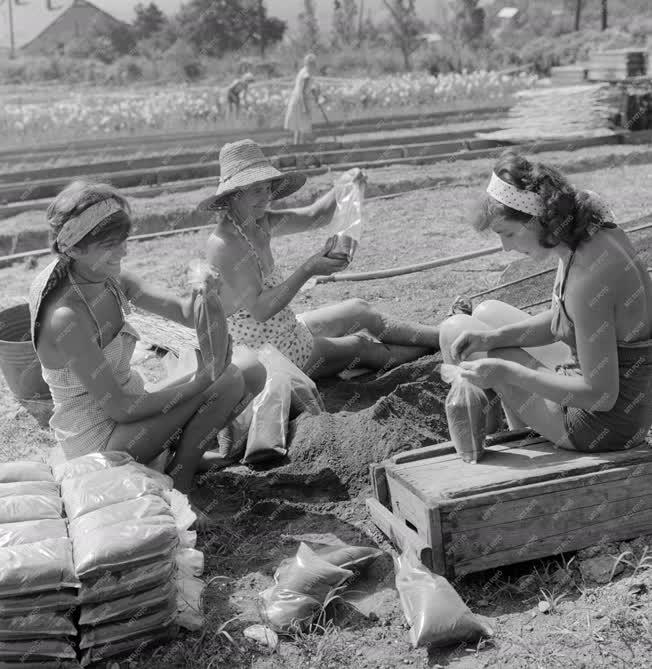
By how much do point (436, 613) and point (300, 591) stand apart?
451mm

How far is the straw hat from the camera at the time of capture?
4.24 m

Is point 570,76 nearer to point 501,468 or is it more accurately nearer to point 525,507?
point 501,468

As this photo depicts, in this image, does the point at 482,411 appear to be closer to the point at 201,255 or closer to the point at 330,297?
the point at 330,297

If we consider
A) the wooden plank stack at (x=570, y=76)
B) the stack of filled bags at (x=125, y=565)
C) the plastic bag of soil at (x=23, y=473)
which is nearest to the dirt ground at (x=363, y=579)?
the stack of filled bags at (x=125, y=565)

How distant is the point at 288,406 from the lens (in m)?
4.00

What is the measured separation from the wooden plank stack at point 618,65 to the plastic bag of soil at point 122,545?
19359 mm

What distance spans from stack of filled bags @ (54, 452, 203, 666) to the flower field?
16.8m

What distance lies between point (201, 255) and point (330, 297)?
7.84 ft

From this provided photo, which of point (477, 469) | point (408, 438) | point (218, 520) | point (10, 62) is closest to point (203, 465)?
point (218, 520)

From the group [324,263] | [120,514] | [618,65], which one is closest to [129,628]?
[120,514]

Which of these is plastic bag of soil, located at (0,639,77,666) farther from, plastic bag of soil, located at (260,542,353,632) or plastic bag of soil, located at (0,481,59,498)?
plastic bag of soil, located at (260,542,353,632)

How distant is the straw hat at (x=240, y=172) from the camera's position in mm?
4238

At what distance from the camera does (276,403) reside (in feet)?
13.0

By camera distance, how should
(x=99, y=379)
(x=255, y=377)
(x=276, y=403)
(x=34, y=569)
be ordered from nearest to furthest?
(x=34, y=569)
(x=99, y=379)
(x=255, y=377)
(x=276, y=403)
